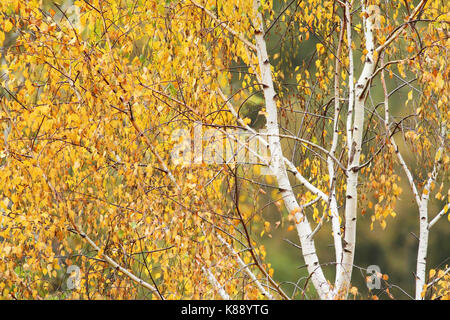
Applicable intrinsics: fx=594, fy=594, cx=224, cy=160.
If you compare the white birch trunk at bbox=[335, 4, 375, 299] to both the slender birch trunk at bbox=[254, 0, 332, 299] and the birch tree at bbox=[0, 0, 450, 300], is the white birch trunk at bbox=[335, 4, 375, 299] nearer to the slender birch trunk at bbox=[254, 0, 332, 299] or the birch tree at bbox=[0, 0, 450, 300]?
the birch tree at bbox=[0, 0, 450, 300]

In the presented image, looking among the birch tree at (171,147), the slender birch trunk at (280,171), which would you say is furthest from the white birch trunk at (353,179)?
the slender birch trunk at (280,171)

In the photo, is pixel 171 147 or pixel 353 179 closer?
pixel 353 179

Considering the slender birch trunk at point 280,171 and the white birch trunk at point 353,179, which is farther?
the slender birch trunk at point 280,171

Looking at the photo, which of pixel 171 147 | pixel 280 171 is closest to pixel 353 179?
pixel 280 171

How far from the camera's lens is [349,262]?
11.0 feet

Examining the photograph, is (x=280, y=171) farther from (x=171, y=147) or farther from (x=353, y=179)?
(x=171, y=147)

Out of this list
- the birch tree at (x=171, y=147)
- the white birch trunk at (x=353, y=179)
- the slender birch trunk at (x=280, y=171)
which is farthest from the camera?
the slender birch trunk at (x=280, y=171)

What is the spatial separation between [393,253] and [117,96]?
617 centimetres

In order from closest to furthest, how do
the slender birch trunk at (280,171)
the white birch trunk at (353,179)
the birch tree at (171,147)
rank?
the birch tree at (171,147), the white birch trunk at (353,179), the slender birch trunk at (280,171)

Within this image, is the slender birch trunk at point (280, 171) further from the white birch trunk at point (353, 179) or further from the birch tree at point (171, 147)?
the white birch trunk at point (353, 179)
